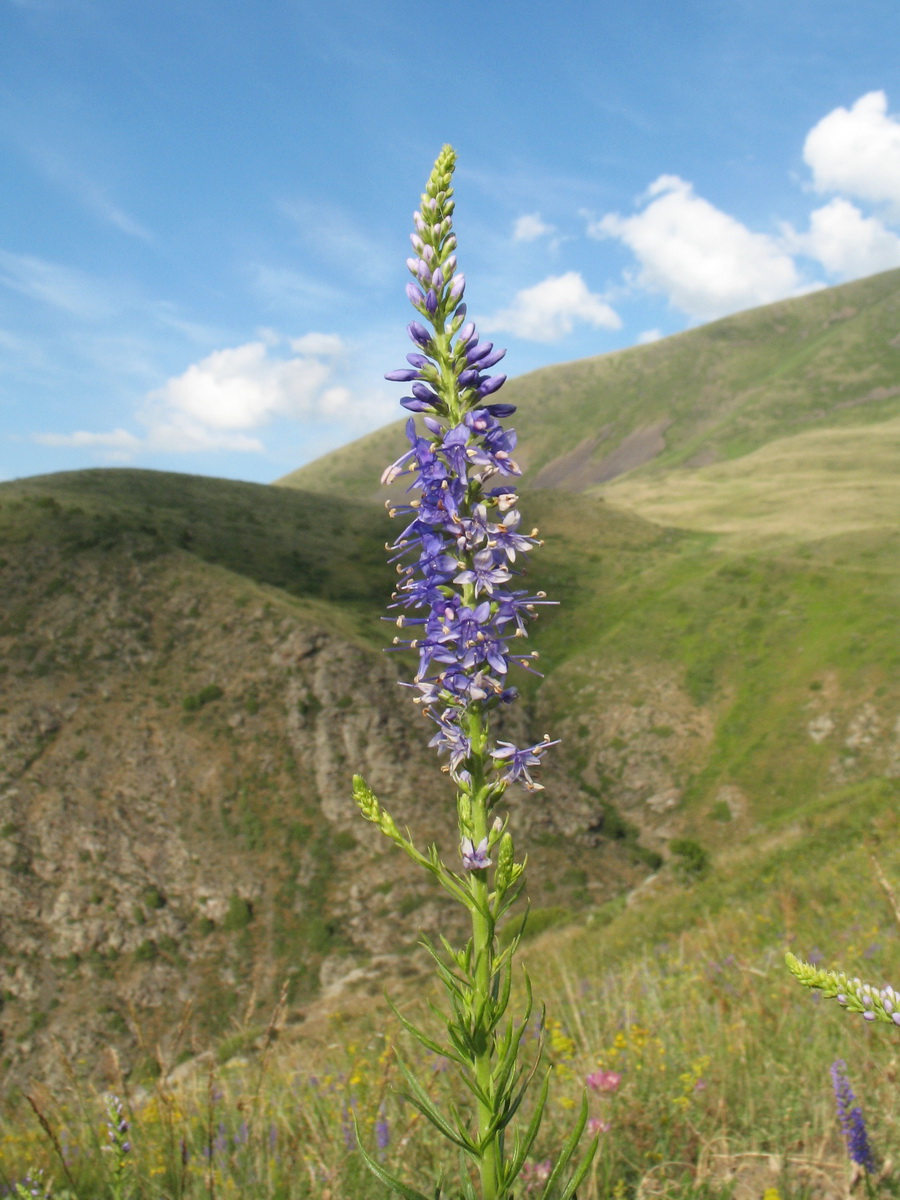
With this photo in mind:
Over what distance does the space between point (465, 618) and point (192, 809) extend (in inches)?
1934

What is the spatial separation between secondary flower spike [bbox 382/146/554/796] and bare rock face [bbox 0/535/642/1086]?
37872 mm

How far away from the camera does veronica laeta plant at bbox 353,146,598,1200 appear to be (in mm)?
3127

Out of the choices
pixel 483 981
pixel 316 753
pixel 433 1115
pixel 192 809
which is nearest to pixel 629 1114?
pixel 433 1115

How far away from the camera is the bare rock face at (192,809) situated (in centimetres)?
3969

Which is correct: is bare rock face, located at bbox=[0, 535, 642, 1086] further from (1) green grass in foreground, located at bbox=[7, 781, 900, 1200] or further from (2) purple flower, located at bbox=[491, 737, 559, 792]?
(2) purple flower, located at bbox=[491, 737, 559, 792]

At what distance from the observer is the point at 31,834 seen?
145 feet

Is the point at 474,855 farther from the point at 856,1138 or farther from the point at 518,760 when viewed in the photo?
the point at 856,1138

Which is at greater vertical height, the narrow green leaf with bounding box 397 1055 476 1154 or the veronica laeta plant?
the veronica laeta plant

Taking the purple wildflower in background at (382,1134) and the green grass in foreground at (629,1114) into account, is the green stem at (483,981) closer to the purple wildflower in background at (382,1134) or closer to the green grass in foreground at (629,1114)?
the green grass in foreground at (629,1114)

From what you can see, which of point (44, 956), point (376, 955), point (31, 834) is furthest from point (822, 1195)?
point (31, 834)

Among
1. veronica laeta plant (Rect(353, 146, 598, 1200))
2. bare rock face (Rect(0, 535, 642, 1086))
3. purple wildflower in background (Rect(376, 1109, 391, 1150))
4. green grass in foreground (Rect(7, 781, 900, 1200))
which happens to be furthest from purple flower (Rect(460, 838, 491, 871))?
bare rock face (Rect(0, 535, 642, 1086))

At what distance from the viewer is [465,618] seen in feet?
11.6

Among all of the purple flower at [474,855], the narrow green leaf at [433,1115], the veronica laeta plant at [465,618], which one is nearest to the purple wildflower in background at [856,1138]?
the veronica laeta plant at [465,618]

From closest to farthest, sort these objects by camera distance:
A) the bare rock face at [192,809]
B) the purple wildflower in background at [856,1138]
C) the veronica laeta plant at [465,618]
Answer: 1. the veronica laeta plant at [465,618]
2. the purple wildflower in background at [856,1138]
3. the bare rock face at [192,809]
